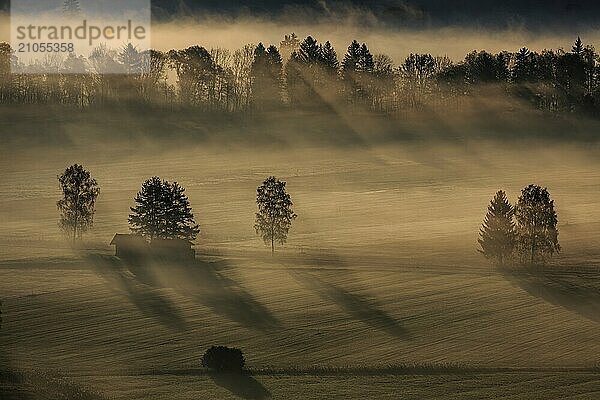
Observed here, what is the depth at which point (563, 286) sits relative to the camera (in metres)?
69.7

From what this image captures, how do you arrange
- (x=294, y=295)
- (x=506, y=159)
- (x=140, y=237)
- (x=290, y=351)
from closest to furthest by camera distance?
(x=290, y=351) → (x=294, y=295) → (x=140, y=237) → (x=506, y=159)

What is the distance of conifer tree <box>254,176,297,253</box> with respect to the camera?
3268 inches

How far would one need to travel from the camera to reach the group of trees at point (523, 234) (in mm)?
77000

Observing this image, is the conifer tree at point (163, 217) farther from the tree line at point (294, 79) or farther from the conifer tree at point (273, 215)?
the tree line at point (294, 79)

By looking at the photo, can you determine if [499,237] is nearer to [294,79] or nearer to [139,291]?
[139,291]

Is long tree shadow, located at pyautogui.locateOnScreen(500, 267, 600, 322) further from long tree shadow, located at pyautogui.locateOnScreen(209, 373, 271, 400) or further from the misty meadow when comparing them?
long tree shadow, located at pyautogui.locateOnScreen(209, 373, 271, 400)

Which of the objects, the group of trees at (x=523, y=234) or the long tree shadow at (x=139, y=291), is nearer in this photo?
the long tree shadow at (x=139, y=291)

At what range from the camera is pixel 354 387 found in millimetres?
47906

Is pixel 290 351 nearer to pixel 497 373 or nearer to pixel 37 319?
pixel 497 373

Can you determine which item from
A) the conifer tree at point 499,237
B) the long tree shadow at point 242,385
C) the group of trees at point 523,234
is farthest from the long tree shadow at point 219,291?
the group of trees at point 523,234

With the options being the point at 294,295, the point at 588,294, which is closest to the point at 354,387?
the point at 294,295

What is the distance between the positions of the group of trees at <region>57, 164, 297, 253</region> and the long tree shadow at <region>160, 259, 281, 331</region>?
5.22 meters

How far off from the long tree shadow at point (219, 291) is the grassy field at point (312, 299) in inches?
7.1

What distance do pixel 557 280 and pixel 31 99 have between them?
279 ft
